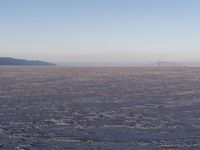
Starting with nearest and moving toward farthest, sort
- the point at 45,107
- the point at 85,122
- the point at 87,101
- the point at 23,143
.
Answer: the point at 23,143
the point at 85,122
the point at 45,107
the point at 87,101

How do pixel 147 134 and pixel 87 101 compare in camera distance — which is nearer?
pixel 147 134

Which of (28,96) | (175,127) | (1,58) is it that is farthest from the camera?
(1,58)

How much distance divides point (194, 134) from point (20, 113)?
7890 mm

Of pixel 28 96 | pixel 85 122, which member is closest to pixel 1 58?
pixel 28 96

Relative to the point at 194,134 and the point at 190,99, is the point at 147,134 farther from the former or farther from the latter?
the point at 190,99

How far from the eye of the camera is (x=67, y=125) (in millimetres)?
16547

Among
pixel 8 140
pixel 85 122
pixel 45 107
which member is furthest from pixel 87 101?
pixel 8 140

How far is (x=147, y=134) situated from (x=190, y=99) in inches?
493

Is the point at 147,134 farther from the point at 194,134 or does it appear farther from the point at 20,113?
the point at 20,113

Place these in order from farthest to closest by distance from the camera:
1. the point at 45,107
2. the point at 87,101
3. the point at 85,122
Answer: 1. the point at 87,101
2. the point at 45,107
3. the point at 85,122

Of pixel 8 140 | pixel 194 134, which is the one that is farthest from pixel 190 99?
pixel 8 140

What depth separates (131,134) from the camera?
14758mm

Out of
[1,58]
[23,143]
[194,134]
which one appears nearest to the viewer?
[23,143]

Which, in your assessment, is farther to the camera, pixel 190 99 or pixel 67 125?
pixel 190 99
